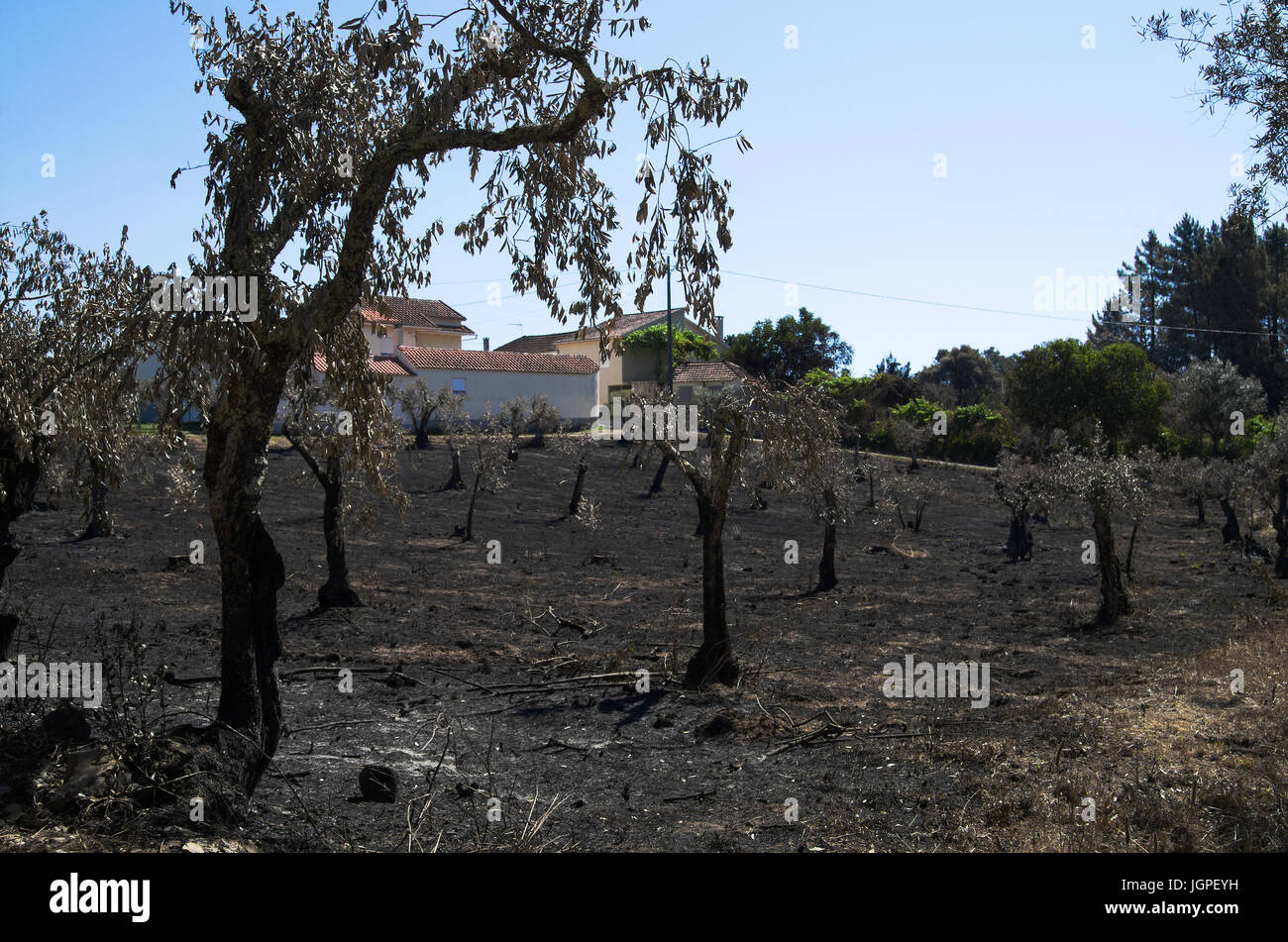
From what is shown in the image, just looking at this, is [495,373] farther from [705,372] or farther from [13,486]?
[13,486]

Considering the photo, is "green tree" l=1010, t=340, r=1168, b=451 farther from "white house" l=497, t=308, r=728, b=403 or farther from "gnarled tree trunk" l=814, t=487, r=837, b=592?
"gnarled tree trunk" l=814, t=487, r=837, b=592

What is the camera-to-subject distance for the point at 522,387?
58312 millimetres

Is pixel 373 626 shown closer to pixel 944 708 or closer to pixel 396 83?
pixel 944 708

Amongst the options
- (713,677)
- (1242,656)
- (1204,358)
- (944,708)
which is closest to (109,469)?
(713,677)

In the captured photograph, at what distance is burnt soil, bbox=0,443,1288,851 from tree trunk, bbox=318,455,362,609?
338mm

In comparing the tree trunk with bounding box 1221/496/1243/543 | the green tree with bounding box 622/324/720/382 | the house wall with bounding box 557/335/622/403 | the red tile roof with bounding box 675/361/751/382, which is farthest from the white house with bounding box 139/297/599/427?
the tree trunk with bounding box 1221/496/1243/543

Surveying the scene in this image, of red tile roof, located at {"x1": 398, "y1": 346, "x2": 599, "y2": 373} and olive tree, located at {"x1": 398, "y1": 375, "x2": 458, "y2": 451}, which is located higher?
red tile roof, located at {"x1": 398, "y1": 346, "x2": 599, "y2": 373}

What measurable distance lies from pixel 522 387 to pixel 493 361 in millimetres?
2156

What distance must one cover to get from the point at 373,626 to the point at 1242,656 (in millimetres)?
12276

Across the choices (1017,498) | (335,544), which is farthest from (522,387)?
(335,544)

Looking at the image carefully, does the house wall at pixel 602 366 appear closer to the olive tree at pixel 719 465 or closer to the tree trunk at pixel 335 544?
the tree trunk at pixel 335 544

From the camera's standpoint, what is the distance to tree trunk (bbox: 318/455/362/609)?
16.6 metres
